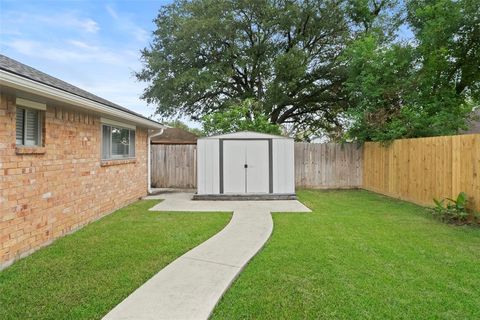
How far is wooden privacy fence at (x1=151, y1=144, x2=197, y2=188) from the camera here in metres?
12.5

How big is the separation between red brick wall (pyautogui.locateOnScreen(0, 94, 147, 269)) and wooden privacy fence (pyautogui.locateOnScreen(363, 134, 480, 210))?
7975 mm

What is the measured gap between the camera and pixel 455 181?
719cm

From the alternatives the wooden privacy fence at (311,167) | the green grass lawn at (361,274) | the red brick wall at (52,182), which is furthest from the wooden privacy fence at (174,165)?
the green grass lawn at (361,274)

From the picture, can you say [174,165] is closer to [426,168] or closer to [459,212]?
[426,168]

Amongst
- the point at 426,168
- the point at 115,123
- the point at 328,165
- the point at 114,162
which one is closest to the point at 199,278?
the point at 114,162

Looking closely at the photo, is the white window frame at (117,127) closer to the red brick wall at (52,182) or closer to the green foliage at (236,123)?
the red brick wall at (52,182)

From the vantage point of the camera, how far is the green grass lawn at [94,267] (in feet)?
9.62

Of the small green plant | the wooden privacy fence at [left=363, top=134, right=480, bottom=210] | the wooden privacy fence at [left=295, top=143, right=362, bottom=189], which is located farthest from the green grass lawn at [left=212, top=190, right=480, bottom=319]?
the wooden privacy fence at [left=295, top=143, right=362, bottom=189]

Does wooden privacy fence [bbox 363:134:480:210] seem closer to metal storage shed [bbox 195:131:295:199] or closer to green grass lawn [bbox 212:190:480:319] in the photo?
green grass lawn [bbox 212:190:480:319]

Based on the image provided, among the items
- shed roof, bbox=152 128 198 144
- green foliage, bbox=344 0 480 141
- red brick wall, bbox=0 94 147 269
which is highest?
green foliage, bbox=344 0 480 141

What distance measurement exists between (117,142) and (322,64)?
1283 cm

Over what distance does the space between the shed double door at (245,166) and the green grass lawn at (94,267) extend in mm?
3468

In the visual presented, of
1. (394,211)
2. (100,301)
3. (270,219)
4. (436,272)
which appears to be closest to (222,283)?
(100,301)

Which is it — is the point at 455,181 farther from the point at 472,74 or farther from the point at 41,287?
the point at 41,287
